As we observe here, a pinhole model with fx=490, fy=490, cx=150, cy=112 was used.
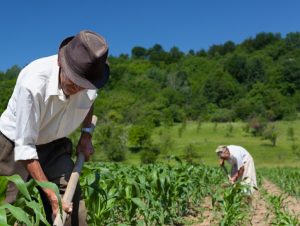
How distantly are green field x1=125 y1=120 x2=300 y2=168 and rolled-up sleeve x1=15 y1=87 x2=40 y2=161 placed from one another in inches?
1361

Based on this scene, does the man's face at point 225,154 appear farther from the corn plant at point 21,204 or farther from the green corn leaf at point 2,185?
the green corn leaf at point 2,185

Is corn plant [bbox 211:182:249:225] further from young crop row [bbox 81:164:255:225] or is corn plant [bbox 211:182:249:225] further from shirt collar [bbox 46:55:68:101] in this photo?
shirt collar [bbox 46:55:68:101]

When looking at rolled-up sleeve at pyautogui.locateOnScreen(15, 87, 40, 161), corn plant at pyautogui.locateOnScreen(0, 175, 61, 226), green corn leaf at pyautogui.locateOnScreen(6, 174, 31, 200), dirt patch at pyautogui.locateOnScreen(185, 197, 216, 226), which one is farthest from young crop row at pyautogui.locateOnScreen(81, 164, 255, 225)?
green corn leaf at pyautogui.locateOnScreen(6, 174, 31, 200)

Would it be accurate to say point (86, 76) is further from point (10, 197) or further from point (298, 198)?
point (298, 198)

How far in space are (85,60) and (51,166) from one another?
2.80 feet

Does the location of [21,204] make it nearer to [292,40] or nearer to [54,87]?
[54,87]

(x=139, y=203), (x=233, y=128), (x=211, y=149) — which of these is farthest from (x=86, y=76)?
(x=233, y=128)

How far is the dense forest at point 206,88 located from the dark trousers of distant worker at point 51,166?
63.1 m

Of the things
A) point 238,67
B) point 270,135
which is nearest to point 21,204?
point 270,135

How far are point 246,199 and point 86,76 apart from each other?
5.96m

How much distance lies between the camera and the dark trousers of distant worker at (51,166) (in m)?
3.19

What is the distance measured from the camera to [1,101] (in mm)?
46375

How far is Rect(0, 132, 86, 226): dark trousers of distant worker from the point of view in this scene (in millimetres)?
3191

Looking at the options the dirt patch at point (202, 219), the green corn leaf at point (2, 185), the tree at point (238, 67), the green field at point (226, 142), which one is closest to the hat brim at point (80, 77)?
the green corn leaf at point (2, 185)
